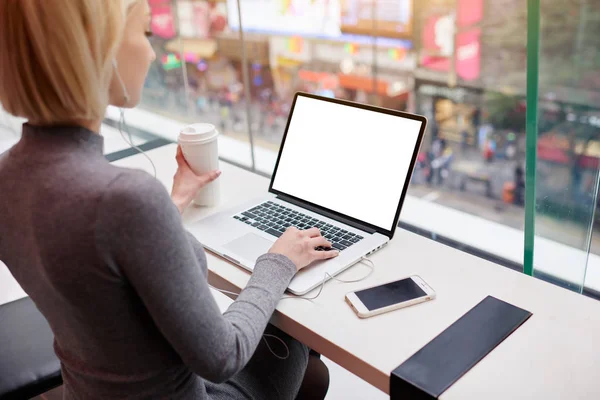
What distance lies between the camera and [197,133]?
4.24 ft

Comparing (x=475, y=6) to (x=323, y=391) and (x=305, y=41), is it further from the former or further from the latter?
(x=323, y=391)

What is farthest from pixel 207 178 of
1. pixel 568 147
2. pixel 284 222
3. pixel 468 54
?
pixel 468 54

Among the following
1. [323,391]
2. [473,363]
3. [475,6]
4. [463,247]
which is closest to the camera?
[473,363]

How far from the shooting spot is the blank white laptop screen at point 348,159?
3.81 feet

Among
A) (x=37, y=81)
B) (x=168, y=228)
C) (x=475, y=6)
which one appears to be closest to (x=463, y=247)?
(x=168, y=228)

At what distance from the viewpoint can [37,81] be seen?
0.68 meters

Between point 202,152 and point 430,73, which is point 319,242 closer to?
point 202,152

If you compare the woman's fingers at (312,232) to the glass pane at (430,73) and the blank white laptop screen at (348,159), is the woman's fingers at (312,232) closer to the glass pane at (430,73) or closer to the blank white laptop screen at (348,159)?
the blank white laptop screen at (348,159)

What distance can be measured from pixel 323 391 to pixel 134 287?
65 centimetres

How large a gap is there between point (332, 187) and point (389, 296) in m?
0.36

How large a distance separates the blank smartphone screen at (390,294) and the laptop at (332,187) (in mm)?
93

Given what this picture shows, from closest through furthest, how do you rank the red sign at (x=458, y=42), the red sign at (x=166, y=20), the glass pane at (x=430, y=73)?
the red sign at (x=166, y=20), the glass pane at (x=430, y=73), the red sign at (x=458, y=42)

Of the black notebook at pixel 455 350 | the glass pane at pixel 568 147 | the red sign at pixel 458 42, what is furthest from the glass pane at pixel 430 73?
the black notebook at pixel 455 350

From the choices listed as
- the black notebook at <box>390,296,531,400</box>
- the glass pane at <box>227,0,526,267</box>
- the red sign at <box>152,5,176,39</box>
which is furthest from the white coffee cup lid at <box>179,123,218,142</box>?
the glass pane at <box>227,0,526,267</box>
